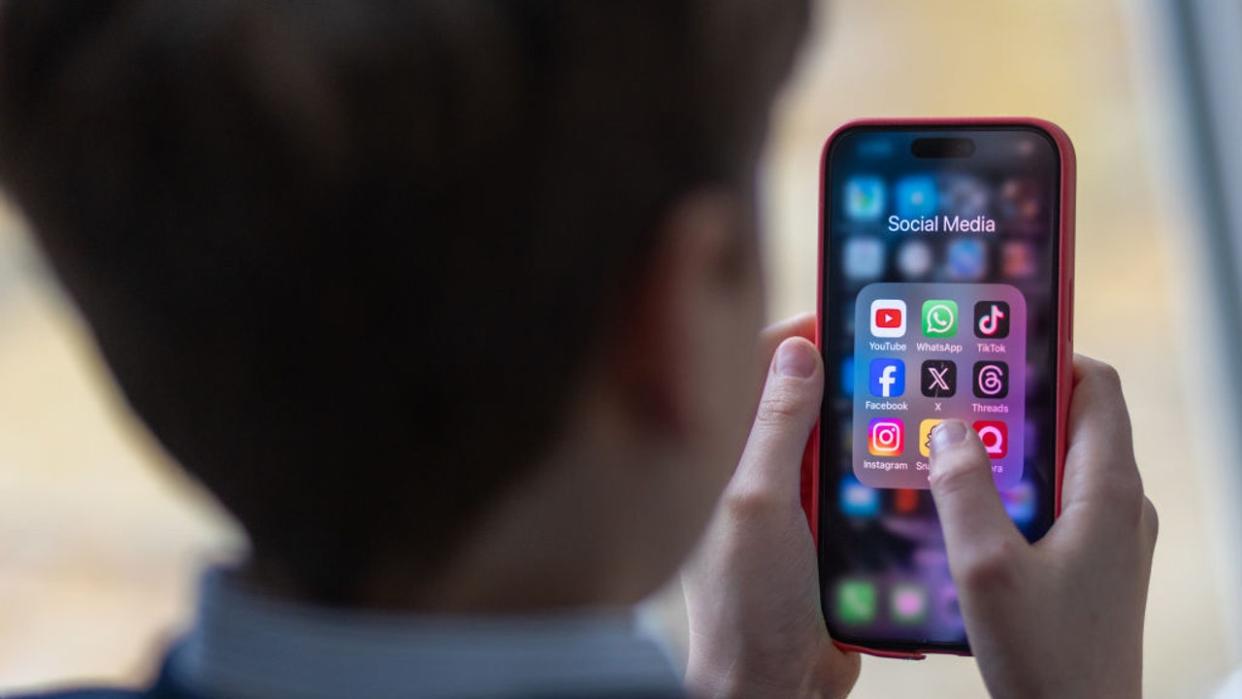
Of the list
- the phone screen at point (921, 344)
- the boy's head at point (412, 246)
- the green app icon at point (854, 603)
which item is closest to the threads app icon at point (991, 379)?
the phone screen at point (921, 344)

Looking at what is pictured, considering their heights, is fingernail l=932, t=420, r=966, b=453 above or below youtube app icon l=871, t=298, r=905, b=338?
below

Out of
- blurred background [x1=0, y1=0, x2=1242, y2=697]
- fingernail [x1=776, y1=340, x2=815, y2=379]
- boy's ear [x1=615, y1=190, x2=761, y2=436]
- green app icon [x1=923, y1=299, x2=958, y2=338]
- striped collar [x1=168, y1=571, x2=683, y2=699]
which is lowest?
blurred background [x1=0, y1=0, x2=1242, y2=697]

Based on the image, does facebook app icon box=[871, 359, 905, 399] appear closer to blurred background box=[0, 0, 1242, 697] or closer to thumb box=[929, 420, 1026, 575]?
thumb box=[929, 420, 1026, 575]

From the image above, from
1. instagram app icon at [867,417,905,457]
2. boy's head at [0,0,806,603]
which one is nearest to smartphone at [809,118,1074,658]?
instagram app icon at [867,417,905,457]

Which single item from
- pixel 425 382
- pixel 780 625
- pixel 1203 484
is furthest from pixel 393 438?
pixel 1203 484

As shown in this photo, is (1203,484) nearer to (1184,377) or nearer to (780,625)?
(1184,377)

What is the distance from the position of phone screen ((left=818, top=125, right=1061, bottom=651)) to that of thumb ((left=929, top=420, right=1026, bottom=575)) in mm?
42

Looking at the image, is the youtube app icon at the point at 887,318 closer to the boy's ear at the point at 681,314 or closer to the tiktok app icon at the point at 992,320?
the tiktok app icon at the point at 992,320

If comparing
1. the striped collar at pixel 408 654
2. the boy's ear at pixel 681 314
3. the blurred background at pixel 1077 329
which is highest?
Result: the boy's ear at pixel 681 314

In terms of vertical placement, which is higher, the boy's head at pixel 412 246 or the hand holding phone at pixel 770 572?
the boy's head at pixel 412 246

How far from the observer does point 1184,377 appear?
1.11 meters

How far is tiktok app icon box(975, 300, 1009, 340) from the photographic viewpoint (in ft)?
1.89

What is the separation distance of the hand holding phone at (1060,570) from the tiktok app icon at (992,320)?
0.05 meters

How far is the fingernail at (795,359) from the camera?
0.58m
